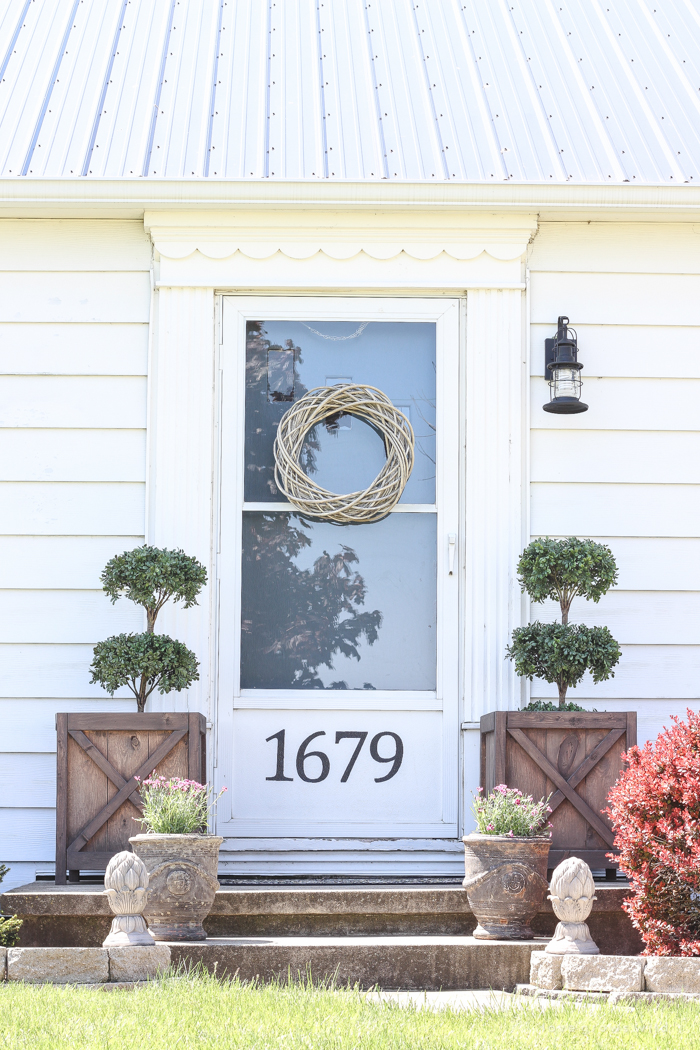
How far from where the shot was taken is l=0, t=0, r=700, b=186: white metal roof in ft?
17.7

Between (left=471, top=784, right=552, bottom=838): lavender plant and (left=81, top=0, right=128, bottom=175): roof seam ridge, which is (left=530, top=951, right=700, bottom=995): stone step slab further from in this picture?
(left=81, top=0, right=128, bottom=175): roof seam ridge

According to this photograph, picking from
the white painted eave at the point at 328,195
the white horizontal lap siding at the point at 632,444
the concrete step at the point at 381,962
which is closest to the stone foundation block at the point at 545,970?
the concrete step at the point at 381,962

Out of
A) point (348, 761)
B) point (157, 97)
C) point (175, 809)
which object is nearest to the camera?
point (175, 809)

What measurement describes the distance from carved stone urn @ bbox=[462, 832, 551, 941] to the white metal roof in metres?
2.91

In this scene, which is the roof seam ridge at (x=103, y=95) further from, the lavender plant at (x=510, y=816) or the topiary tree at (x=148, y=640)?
the lavender plant at (x=510, y=816)

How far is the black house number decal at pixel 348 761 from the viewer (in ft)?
17.0

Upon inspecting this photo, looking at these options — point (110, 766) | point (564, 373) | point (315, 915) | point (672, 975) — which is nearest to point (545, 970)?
point (672, 975)

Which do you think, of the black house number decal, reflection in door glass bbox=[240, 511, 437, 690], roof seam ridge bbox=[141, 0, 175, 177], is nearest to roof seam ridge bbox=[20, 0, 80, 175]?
roof seam ridge bbox=[141, 0, 175, 177]

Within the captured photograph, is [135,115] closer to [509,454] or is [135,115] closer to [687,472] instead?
[509,454]

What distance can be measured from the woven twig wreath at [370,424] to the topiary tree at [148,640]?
2.26 ft

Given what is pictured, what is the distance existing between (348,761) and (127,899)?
1615mm

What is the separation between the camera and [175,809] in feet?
13.6

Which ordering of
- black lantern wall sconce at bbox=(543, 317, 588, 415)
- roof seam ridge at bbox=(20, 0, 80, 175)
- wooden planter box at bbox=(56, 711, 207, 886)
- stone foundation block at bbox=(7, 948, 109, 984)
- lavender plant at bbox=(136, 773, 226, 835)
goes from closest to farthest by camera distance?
stone foundation block at bbox=(7, 948, 109, 984) → lavender plant at bbox=(136, 773, 226, 835) → wooden planter box at bbox=(56, 711, 207, 886) → black lantern wall sconce at bbox=(543, 317, 588, 415) → roof seam ridge at bbox=(20, 0, 80, 175)

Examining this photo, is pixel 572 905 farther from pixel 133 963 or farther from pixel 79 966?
pixel 79 966
